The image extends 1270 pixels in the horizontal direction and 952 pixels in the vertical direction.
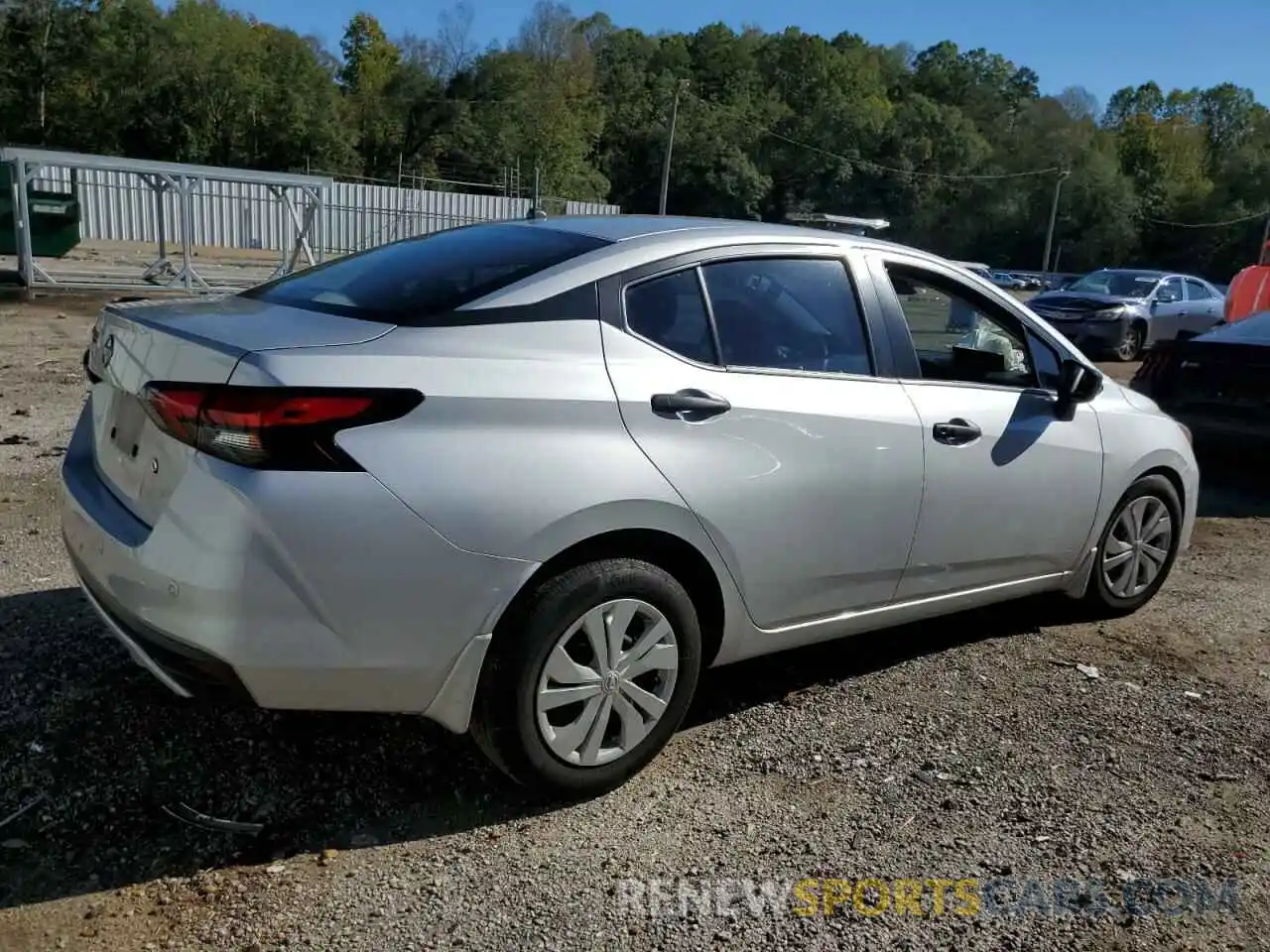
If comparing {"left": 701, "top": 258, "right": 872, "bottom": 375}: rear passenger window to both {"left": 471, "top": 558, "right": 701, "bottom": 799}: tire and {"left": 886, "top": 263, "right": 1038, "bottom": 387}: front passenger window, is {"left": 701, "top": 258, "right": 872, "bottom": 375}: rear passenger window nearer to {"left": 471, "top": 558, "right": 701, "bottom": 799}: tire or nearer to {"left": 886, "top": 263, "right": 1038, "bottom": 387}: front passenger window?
{"left": 886, "top": 263, "right": 1038, "bottom": 387}: front passenger window

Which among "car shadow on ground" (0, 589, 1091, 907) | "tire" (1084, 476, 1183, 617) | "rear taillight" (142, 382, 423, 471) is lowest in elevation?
"car shadow on ground" (0, 589, 1091, 907)

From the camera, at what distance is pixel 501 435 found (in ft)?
8.98

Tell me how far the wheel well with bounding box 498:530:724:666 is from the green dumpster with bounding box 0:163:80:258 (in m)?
18.1

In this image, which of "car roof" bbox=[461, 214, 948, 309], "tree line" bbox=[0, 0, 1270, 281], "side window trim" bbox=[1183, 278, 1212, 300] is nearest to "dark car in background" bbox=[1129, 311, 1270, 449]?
"car roof" bbox=[461, 214, 948, 309]

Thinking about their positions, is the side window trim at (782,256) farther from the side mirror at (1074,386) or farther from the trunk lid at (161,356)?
the side mirror at (1074,386)

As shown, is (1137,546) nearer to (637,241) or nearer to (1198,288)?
(637,241)

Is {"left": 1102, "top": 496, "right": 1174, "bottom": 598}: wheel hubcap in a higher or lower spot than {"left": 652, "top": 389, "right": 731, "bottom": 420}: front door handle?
lower

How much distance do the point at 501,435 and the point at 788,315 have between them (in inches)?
48.3

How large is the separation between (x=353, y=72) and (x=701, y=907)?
8571cm

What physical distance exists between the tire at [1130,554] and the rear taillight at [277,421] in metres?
3.32

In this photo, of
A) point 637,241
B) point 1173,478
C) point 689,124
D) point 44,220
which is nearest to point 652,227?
point 637,241

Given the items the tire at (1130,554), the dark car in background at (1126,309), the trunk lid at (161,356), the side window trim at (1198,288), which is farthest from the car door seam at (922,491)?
the side window trim at (1198,288)

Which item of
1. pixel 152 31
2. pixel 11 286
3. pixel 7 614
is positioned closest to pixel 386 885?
pixel 7 614

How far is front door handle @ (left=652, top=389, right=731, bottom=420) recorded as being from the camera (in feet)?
9.99
